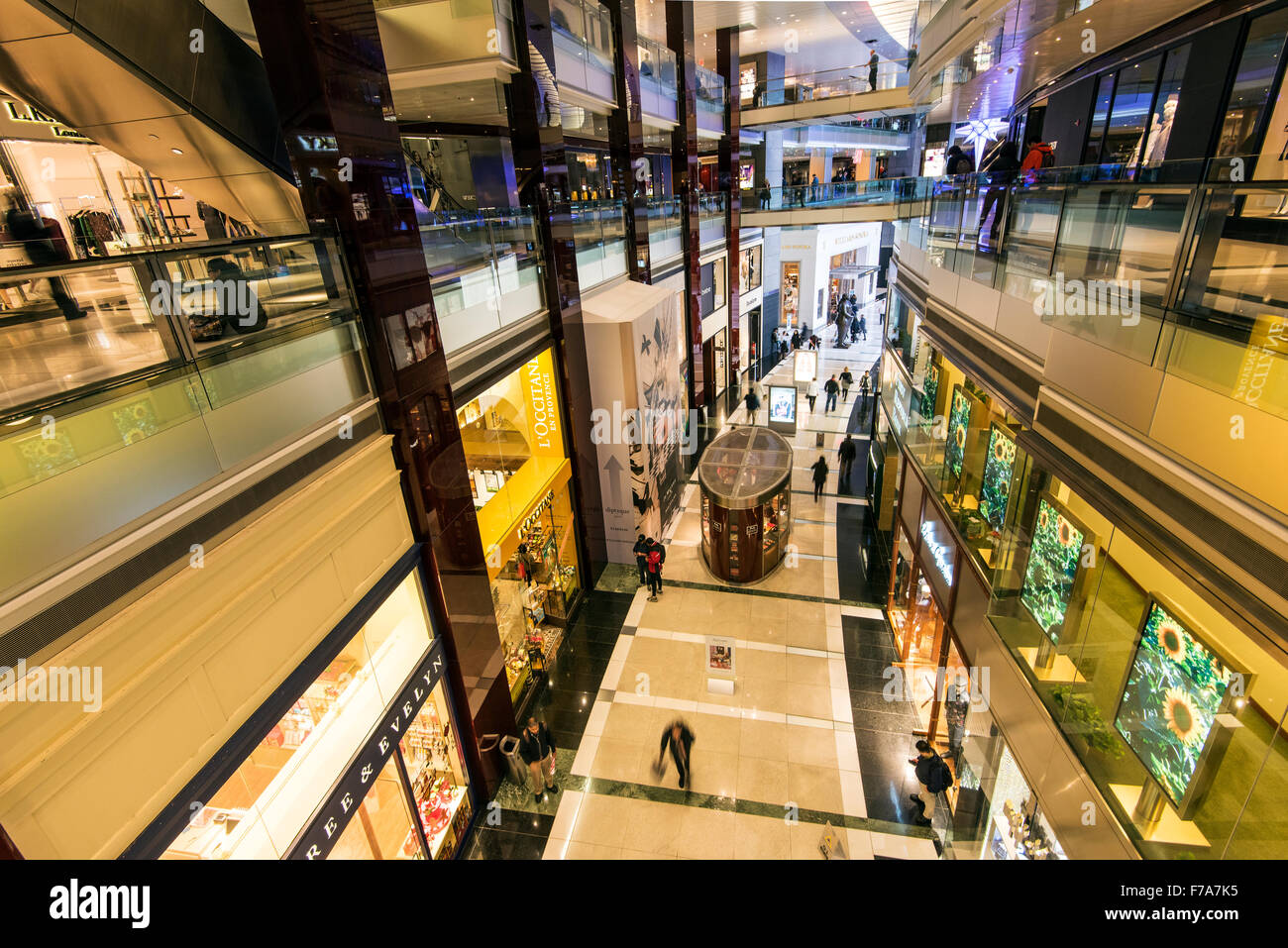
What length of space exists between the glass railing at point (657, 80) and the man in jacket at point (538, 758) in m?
13.2

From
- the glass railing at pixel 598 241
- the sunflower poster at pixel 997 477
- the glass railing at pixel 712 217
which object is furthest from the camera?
the glass railing at pixel 712 217

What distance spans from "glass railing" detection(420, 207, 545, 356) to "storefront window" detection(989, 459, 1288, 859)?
6265 mm

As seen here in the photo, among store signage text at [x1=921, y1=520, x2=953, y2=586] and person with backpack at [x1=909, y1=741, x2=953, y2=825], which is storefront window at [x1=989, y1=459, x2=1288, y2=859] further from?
person with backpack at [x1=909, y1=741, x2=953, y2=825]

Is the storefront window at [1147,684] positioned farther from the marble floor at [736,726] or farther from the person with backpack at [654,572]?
the person with backpack at [654,572]

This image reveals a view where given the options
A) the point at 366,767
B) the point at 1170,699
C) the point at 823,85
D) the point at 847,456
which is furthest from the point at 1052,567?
the point at 823,85

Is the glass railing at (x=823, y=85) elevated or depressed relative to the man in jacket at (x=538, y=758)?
elevated

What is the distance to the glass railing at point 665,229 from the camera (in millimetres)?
14438

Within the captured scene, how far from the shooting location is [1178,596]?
3758 millimetres

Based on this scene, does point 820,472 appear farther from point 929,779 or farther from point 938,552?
point 929,779

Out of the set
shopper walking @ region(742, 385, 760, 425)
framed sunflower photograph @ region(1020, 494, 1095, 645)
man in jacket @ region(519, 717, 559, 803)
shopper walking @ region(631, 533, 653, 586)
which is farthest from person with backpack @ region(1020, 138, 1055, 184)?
shopper walking @ region(742, 385, 760, 425)

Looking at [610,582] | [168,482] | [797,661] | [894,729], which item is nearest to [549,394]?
[610,582]

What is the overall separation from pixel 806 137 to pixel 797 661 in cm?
2514

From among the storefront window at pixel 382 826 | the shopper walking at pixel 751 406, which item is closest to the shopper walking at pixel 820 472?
the shopper walking at pixel 751 406
